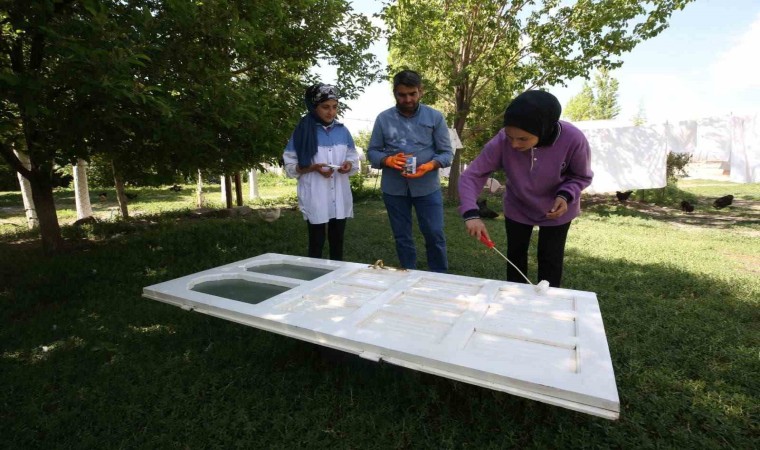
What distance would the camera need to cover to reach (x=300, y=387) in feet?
7.55

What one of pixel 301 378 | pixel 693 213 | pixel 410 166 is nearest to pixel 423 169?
pixel 410 166

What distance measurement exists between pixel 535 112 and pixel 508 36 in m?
9.08

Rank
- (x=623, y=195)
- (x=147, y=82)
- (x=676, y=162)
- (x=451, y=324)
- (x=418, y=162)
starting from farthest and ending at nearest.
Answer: (x=676, y=162) < (x=623, y=195) < (x=147, y=82) < (x=418, y=162) < (x=451, y=324)

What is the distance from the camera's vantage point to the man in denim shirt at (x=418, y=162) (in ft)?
10.1

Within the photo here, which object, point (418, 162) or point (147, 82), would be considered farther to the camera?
point (147, 82)

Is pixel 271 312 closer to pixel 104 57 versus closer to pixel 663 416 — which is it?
pixel 663 416

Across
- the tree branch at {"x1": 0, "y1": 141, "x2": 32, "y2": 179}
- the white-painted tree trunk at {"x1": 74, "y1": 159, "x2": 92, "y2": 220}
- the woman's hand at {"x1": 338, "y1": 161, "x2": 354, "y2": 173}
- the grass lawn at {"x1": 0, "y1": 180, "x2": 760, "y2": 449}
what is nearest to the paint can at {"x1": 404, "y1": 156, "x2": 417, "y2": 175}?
the woman's hand at {"x1": 338, "y1": 161, "x2": 354, "y2": 173}

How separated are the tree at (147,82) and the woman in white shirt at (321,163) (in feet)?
3.37

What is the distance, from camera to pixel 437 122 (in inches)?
124

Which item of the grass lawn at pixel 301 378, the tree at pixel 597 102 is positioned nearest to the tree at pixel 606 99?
the tree at pixel 597 102

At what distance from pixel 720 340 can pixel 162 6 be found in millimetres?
5543

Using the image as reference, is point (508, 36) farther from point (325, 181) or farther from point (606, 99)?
point (606, 99)

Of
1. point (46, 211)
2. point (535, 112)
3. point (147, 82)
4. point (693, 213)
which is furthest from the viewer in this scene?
point (693, 213)

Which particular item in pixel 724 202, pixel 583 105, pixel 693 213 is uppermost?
pixel 583 105
